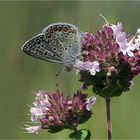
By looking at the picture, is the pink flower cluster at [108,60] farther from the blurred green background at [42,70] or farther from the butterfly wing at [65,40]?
the blurred green background at [42,70]

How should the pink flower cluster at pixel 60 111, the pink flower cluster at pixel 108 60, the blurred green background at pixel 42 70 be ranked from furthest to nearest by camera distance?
the blurred green background at pixel 42 70, the pink flower cluster at pixel 60 111, the pink flower cluster at pixel 108 60

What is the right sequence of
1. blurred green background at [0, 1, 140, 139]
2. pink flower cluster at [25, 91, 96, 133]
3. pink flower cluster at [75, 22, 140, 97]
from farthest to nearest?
blurred green background at [0, 1, 140, 139]
pink flower cluster at [25, 91, 96, 133]
pink flower cluster at [75, 22, 140, 97]

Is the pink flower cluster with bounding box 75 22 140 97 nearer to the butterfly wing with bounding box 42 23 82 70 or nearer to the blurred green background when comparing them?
the butterfly wing with bounding box 42 23 82 70

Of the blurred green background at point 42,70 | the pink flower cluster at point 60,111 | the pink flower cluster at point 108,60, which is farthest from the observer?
the blurred green background at point 42,70

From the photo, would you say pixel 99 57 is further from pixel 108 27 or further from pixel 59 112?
pixel 59 112

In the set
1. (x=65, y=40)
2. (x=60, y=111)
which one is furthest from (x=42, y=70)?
(x=65, y=40)

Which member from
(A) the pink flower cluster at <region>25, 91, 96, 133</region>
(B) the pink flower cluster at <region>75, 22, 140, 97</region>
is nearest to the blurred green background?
(A) the pink flower cluster at <region>25, 91, 96, 133</region>

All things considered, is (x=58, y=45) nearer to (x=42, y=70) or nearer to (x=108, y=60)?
(x=108, y=60)

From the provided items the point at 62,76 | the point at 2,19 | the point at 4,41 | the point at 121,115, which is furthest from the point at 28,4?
the point at 121,115

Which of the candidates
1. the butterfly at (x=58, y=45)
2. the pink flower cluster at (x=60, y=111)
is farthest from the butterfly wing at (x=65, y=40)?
the pink flower cluster at (x=60, y=111)
